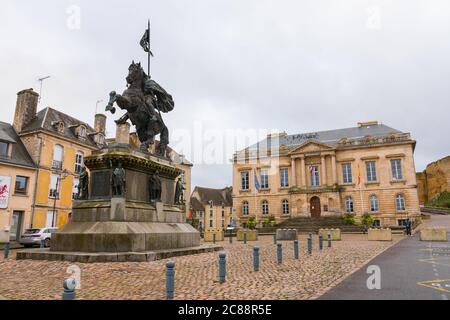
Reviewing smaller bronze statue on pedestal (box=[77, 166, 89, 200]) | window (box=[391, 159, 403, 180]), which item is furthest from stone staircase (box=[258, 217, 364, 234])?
smaller bronze statue on pedestal (box=[77, 166, 89, 200])

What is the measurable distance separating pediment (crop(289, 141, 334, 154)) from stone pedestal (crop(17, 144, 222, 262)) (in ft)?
109

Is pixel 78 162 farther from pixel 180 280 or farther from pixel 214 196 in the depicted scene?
pixel 214 196

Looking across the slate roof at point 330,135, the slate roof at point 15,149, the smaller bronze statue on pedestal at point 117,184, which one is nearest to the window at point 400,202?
the slate roof at point 330,135

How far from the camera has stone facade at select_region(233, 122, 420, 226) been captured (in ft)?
130

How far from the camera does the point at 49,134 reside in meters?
30.3

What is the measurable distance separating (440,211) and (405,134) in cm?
2483

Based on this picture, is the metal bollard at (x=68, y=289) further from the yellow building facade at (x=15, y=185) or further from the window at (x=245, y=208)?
the window at (x=245, y=208)

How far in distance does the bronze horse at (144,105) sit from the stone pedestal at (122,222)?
4.45 feet

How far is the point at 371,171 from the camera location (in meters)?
41.6

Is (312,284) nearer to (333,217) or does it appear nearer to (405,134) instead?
(333,217)

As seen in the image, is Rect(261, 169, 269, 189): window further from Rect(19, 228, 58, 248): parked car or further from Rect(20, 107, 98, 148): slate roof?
Rect(19, 228, 58, 248): parked car

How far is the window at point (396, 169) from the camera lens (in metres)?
39.9
